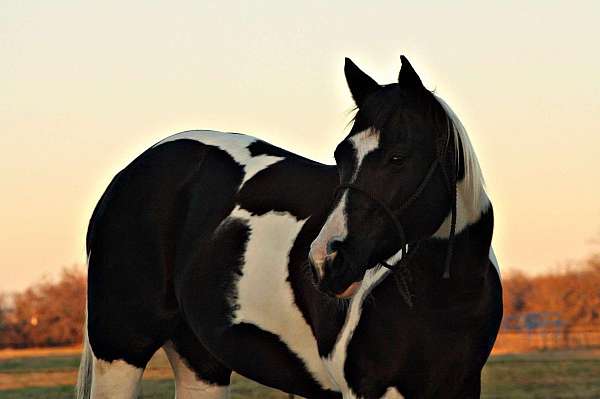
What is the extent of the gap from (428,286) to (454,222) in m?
0.33

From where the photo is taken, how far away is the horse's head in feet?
13.2

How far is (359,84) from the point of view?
4477 millimetres

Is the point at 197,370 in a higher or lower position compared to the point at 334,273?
lower

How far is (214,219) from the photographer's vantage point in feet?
18.3

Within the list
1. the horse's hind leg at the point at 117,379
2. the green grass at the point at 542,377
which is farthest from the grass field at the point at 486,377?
the horse's hind leg at the point at 117,379

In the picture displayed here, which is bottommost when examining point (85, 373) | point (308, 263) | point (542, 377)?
point (542, 377)

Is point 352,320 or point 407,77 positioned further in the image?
point 352,320

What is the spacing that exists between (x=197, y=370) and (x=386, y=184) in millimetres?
2520

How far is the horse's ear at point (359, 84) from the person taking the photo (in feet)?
14.5

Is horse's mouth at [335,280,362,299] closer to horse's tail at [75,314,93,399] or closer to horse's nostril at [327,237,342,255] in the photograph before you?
horse's nostril at [327,237,342,255]

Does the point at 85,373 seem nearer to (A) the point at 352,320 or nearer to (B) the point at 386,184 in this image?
(A) the point at 352,320

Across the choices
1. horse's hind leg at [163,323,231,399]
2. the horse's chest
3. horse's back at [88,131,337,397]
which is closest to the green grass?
horse's hind leg at [163,323,231,399]

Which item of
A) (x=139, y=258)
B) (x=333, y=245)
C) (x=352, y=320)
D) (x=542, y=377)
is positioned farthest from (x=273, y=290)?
(x=542, y=377)

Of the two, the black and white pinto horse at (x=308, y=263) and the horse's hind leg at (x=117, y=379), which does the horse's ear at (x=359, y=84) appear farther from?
the horse's hind leg at (x=117, y=379)
